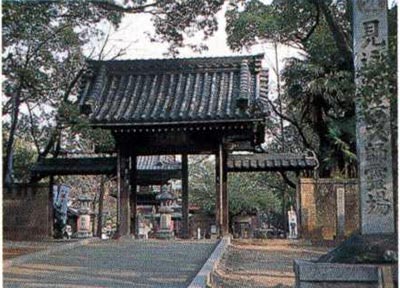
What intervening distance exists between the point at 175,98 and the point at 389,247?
24.2 ft

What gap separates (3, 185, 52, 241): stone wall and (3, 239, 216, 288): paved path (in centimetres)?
236

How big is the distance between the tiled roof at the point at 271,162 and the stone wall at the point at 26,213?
348 centimetres

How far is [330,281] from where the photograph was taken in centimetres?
403

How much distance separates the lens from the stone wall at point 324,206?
1069 centimetres

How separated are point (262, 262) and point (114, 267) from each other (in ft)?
6.47

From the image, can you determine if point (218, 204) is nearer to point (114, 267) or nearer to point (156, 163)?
point (114, 267)

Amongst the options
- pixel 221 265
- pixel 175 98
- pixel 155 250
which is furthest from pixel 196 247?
pixel 175 98

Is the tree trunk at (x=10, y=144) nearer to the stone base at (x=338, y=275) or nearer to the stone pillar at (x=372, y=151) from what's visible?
the stone pillar at (x=372, y=151)

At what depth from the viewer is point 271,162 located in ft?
39.1

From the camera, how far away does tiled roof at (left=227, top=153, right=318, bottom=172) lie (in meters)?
11.7

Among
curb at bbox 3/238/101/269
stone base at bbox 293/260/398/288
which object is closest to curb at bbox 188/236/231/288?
stone base at bbox 293/260/398/288

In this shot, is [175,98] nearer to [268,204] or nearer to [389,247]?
[389,247]

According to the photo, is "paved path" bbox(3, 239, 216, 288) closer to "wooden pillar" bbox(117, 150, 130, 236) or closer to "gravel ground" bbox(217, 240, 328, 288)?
"gravel ground" bbox(217, 240, 328, 288)

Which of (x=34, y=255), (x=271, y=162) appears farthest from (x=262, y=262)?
(x=271, y=162)
